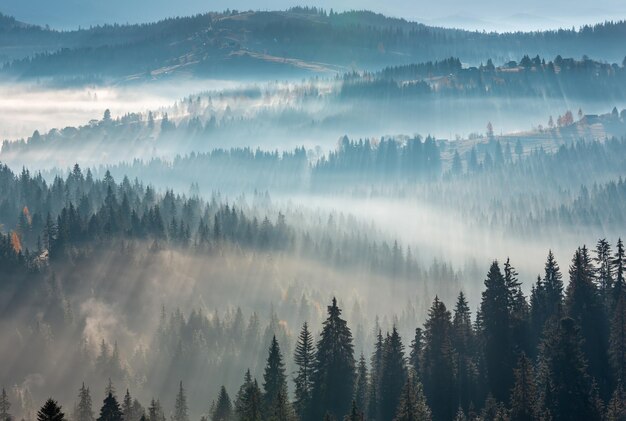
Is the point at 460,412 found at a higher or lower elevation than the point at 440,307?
lower

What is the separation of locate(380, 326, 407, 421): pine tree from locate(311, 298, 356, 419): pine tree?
4008 millimetres

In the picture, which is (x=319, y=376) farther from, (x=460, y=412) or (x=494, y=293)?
(x=494, y=293)

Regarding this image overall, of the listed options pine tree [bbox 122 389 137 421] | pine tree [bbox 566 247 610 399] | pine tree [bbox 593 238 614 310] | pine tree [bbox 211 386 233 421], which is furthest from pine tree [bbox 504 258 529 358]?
pine tree [bbox 122 389 137 421]

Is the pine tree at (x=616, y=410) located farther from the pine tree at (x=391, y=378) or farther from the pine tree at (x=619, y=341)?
the pine tree at (x=391, y=378)

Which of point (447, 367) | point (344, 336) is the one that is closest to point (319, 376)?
point (344, 336)

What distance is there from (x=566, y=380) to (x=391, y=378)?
2120 centimetres

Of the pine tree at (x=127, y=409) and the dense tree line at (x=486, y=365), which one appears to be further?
the pine tree at (x=127, y=409)

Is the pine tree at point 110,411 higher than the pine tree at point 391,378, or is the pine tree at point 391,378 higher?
the pine tree at point 110,411

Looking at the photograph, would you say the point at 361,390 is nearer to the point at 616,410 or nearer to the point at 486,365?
the point at 486,365

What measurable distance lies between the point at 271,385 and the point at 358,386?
12.5m

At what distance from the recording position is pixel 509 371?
107125mm

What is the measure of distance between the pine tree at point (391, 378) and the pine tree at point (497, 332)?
10229 mm

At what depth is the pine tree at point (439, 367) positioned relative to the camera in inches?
4154

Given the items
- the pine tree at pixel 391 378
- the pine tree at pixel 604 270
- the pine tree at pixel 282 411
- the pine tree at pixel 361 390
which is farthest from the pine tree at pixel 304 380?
the pine tree at pixel 604 270
